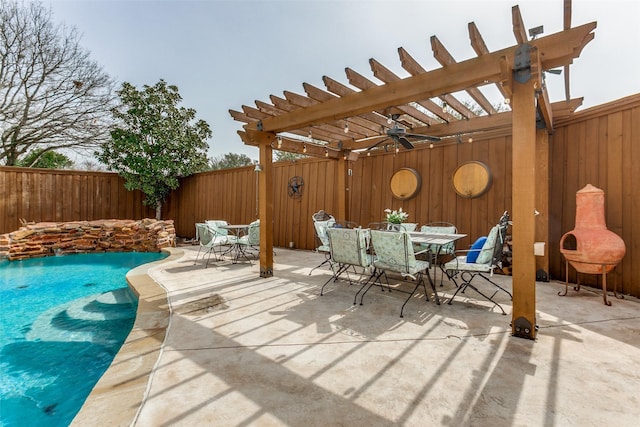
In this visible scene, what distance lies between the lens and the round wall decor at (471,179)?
15.6 ft

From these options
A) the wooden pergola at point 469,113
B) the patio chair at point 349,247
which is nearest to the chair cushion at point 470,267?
the wooden pergola at point 469,113

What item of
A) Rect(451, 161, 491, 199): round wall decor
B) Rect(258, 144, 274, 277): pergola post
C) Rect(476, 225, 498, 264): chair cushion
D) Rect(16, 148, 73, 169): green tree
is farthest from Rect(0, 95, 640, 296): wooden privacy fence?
Rect(16, 148, 73, 169): green tree

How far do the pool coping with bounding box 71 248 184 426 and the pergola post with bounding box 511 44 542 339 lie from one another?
104 inches

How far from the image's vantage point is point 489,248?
2.96 m

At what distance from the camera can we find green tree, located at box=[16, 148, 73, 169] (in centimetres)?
1071

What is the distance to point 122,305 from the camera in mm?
3648

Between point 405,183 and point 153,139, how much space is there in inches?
294

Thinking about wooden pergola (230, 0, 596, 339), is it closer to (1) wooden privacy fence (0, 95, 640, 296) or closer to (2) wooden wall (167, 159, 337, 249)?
(1) wooden privacy fence (0, 95, 640, 296)

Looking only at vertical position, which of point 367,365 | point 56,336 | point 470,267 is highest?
point 470,267

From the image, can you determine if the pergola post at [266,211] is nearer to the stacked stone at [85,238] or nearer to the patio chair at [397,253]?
the patio chair at [397,253]

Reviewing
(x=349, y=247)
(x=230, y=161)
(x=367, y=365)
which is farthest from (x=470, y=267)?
(x=230, y=161)

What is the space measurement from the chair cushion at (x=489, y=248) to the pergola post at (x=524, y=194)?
63 cm

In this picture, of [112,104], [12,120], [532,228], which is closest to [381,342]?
[532,228]

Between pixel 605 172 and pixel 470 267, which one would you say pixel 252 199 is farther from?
pixel 605 172
